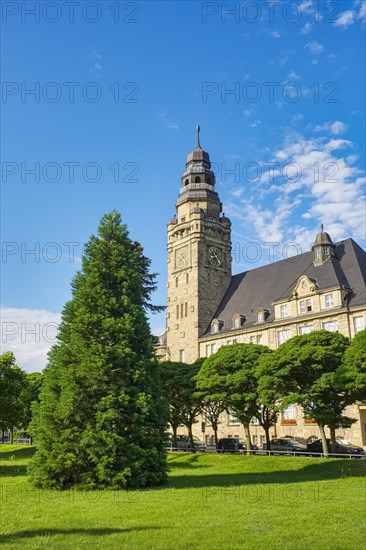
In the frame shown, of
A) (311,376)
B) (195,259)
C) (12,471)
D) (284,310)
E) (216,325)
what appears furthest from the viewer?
(195,259)

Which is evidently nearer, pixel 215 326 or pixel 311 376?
pixel 311 376

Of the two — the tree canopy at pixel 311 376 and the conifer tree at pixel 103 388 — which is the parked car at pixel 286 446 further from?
the conifer tree at pixel 103 388

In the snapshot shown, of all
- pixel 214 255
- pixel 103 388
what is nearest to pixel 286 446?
pixel 103 388

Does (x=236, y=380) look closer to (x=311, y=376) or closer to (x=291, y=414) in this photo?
(x=311, y=376)

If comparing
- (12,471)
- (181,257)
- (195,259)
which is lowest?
(12,471)

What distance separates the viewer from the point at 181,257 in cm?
6981

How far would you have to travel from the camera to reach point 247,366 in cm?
4181

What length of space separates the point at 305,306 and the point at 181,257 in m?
22.6

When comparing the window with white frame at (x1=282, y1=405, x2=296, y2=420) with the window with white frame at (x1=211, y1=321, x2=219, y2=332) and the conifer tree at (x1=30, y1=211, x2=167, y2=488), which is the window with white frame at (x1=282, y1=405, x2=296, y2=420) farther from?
the conifer tree at (x1=30, y1=211, x2=167, y2=488)

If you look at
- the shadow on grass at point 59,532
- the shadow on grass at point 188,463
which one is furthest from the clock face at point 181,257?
the shadow on grass at point 59,532

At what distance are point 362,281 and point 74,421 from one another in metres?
35.1

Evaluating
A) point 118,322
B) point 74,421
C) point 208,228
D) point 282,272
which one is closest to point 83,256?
point 118,322

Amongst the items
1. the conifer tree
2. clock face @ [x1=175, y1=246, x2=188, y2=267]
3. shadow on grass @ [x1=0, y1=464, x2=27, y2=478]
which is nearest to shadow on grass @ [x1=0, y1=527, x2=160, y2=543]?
the conifer tree

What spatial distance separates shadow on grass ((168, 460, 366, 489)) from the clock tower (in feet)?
114
